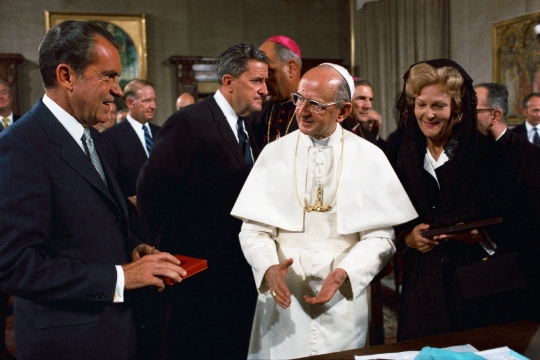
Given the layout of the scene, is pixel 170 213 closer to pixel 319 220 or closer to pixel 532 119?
pixel 319 220

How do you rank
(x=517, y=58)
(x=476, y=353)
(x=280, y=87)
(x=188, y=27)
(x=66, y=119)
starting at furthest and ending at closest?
(x=188, y=27), (x=517, y=58), (x=280, y=87), (x=66, y=119), (x=476, y=353)

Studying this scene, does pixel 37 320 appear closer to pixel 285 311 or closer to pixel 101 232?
pixel 101 232

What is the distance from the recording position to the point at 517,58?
24.4 feet

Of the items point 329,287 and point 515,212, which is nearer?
point 329,287

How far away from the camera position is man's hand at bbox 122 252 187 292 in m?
1.74

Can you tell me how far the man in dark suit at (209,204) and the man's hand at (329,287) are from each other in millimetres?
1061

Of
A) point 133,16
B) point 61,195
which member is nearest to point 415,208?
point 61,195

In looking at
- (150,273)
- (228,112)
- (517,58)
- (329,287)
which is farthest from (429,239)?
(517,58)

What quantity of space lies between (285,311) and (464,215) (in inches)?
35.7

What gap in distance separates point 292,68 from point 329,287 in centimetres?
197

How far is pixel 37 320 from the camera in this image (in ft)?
5.63

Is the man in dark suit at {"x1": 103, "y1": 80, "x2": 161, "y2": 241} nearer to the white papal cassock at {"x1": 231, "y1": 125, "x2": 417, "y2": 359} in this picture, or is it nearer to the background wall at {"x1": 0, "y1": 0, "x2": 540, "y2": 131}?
the white papal cassock at {"x1": 231, "y1": 125, "x2": 417, "y2": 359}

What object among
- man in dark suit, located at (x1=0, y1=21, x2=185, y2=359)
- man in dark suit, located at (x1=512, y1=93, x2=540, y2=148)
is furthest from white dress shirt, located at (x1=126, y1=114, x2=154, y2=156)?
man in dark suit, located at (x1=512, y1=93, x2=540, y2=148)

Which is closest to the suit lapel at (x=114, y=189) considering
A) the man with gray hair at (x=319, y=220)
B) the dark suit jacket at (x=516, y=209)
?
the man with gray hair at (x=319, y=220)
